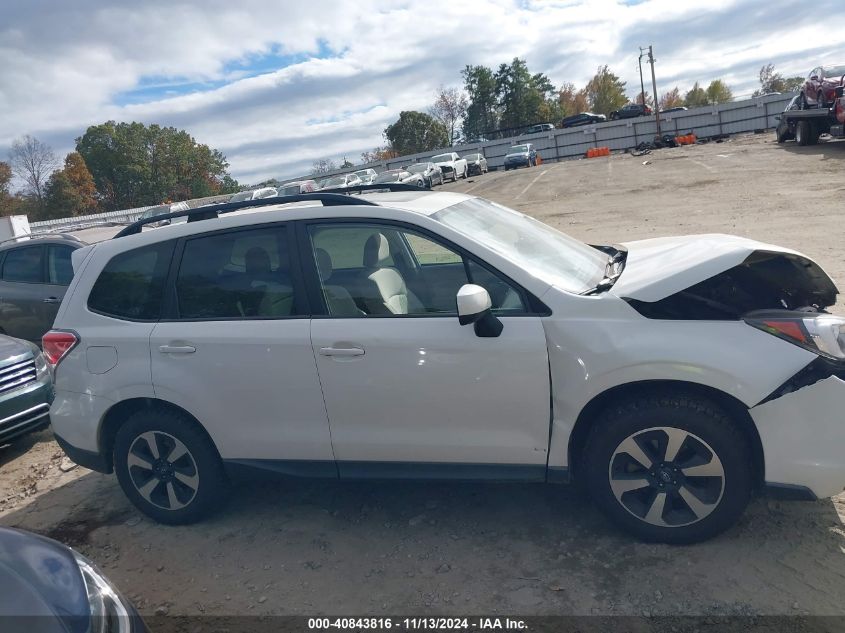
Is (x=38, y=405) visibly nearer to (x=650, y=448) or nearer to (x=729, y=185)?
(x=650, y=448)

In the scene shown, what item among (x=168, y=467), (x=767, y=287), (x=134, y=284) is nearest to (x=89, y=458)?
(x=168, y=467)

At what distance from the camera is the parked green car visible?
5.45 metres

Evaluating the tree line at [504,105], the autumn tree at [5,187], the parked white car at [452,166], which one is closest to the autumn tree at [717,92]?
the tree line at [504,105]

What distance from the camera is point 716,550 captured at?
3.17 meters

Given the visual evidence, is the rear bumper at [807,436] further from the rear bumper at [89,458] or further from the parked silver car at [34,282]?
the parked silver car at [34,282]

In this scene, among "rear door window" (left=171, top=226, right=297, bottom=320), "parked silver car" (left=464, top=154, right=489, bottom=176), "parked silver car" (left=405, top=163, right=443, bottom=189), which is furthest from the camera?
"parked silver car" (left=464, top=154, right=489, bottom=176)

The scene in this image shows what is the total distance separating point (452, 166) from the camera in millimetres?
41188

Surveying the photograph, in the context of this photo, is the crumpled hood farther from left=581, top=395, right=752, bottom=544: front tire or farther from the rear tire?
the rear tire

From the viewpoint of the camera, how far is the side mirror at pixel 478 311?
2.98m

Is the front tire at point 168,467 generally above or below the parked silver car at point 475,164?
below

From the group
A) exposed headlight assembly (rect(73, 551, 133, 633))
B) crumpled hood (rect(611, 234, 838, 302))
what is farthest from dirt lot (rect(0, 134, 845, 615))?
crumpled hood (rect(611, 234, 838, 302))

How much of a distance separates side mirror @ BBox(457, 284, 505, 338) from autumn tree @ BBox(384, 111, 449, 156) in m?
80.9

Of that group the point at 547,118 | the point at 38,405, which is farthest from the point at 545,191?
the point at 547,118

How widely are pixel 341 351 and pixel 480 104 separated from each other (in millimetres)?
89400
